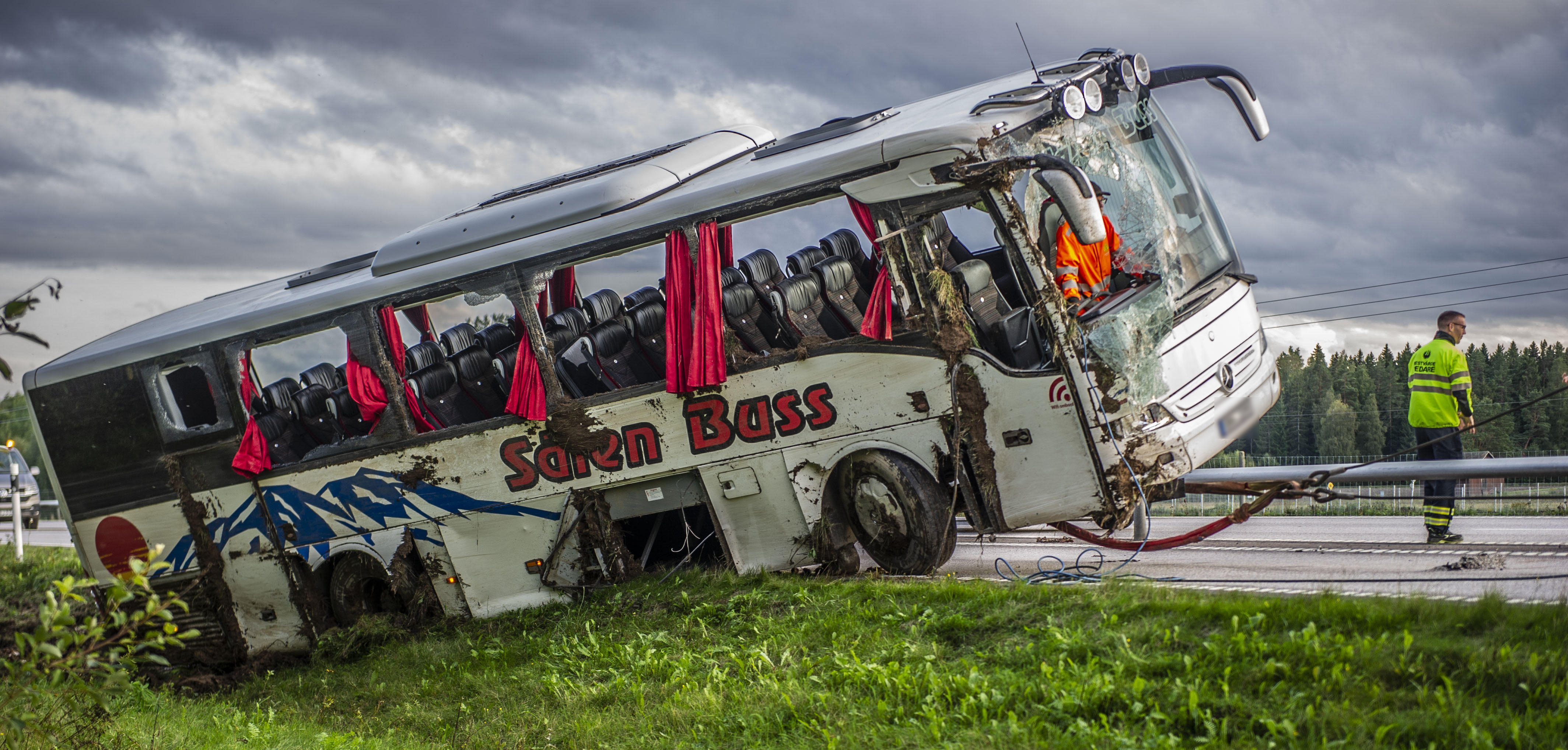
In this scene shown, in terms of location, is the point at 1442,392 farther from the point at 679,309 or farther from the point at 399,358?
the point at 399,358

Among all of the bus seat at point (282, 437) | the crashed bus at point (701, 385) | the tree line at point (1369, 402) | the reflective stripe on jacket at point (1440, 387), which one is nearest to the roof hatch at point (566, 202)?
the crashed bus at point (701, 385)

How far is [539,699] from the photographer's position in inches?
268

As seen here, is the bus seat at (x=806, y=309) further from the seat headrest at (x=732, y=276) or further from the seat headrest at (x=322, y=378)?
the seat headrest at (x=322, y=378)

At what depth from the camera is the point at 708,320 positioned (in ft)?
25.1

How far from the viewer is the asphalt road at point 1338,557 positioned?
6.07 m

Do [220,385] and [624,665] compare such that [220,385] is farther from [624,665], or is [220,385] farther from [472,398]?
[624,665]

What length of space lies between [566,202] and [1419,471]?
6.88 m

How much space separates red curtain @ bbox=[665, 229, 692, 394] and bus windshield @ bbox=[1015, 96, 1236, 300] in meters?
2.54

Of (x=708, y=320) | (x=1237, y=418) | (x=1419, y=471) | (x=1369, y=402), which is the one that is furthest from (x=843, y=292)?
(x=1369, y=402)

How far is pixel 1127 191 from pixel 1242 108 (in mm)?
1720

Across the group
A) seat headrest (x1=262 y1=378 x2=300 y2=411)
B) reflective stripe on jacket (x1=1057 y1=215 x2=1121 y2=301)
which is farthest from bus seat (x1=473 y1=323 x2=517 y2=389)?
reflective stripe on jacket (x1=1057 y1=215 x2=1121 y2=301)

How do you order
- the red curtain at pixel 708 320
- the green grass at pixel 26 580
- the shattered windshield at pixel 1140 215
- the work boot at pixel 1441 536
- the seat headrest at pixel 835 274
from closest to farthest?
the shattered windshield at pixel 1140 215
the red curtain at pixel 708 320
the seat headrest at pixel 835 274
the work boot at pixel 1441 536
the green grass at pixel 26 580

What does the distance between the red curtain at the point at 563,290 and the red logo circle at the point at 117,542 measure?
4.93 meters

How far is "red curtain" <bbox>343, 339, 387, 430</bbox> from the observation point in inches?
361
